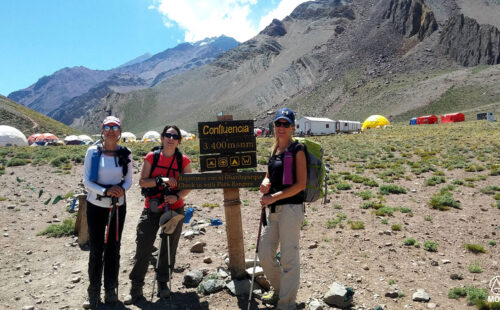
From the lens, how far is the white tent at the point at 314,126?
56438 mm

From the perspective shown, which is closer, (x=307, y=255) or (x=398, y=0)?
(x=307, y=255)

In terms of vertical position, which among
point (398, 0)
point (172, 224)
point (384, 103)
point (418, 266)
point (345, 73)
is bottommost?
point (418, 266)

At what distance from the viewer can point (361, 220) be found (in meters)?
9.07

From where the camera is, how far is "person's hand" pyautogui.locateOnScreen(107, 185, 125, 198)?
4.49 m

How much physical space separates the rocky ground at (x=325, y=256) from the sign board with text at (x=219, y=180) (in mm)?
1753

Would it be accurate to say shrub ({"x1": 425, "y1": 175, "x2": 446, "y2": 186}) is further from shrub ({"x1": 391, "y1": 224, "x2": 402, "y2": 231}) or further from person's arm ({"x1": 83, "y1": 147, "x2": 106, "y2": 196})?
person's arm ({"x1": 83, "y1": 147, "x2": 106, "y2": 196})

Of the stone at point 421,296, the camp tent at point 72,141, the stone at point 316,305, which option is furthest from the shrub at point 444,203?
the camp tent at point 72,141

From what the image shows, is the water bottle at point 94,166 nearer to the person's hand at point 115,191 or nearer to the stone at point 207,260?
the person's hand at point 115,191

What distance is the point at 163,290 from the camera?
4.98 meters

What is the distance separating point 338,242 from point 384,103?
101520 millimetres

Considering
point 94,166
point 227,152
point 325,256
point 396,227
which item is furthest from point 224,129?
point 396,227

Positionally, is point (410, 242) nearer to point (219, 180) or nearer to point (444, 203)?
point (444, 203)

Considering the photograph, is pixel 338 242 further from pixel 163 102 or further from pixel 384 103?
pixel 163 102

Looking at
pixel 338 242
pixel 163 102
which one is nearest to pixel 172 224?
pixel 338 242
